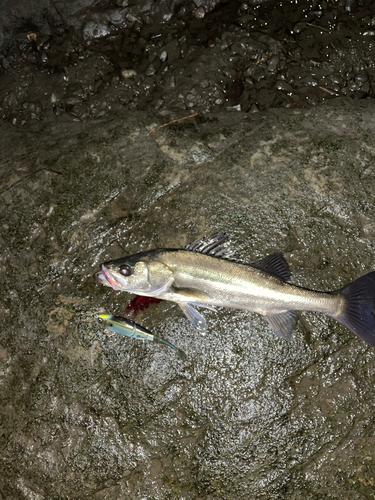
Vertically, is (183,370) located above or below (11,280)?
below

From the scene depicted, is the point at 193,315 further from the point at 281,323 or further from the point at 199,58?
the point at 199,58

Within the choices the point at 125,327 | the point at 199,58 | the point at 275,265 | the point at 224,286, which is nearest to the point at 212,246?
the point at 224,286

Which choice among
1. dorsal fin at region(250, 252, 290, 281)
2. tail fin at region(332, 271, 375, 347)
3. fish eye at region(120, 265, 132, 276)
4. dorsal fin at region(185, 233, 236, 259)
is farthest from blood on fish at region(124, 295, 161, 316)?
tail fin at region(332, 271, 375, 347)

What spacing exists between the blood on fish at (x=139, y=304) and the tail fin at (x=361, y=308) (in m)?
2.04

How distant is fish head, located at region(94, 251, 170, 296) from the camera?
4191mm

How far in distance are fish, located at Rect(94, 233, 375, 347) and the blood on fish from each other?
13.7 inches

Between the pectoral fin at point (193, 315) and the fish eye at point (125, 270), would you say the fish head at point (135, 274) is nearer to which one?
the fish eye at point (125, 270)

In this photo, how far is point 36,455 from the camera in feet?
14.7

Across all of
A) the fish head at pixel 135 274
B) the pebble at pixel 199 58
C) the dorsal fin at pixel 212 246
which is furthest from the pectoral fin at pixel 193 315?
the pebble at pixel 199 58

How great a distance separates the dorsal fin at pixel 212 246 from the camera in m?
4.35

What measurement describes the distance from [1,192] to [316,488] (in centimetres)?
508

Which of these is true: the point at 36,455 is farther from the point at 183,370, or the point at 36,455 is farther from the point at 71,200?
the point at 71,200

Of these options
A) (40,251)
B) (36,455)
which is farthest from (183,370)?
(40,251)

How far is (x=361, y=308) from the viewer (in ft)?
14.1
